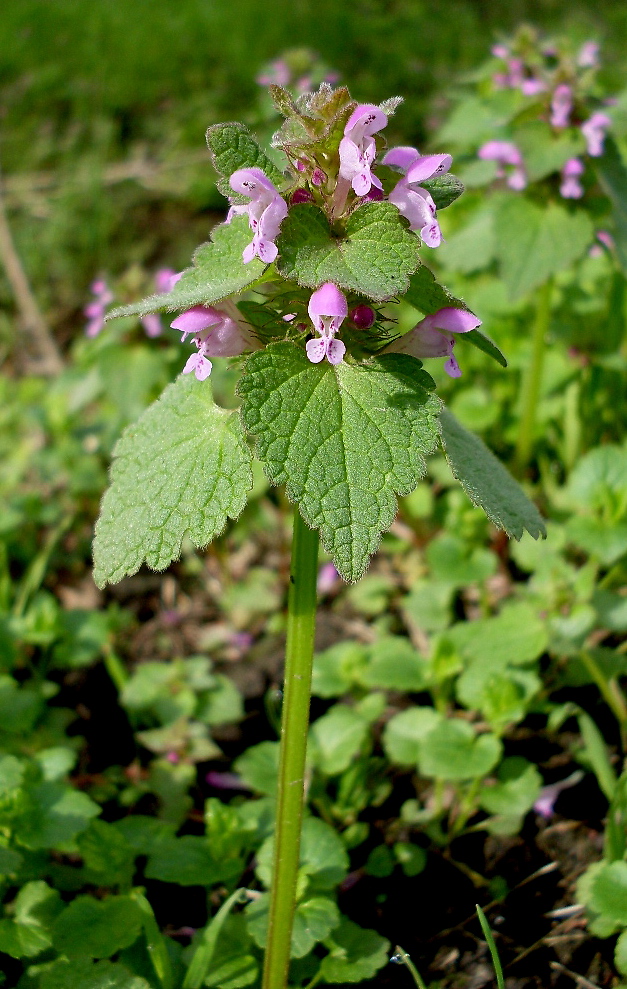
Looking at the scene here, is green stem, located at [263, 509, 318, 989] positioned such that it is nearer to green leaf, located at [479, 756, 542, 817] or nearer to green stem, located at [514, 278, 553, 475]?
green leaf, located at [479, 756, 542, 817]

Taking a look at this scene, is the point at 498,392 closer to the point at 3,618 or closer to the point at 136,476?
the point at 3,618

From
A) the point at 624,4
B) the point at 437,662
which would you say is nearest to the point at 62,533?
the point at 437,662

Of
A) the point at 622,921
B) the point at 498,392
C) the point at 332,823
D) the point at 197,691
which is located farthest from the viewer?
the point at 498,392

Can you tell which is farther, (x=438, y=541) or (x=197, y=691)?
(x=438, y=541)

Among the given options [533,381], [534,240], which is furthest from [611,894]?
[534,240]

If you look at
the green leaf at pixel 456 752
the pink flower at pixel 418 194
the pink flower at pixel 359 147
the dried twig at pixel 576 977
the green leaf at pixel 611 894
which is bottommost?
the dried twig at pixel 576 977

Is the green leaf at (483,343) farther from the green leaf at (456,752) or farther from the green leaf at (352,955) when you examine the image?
the green leaf at (352,955)

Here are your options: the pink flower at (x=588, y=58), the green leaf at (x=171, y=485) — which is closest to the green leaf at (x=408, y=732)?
the green leaf at (x=171, y=485)
